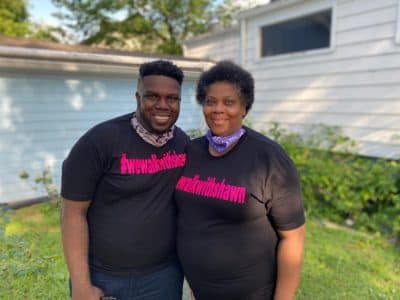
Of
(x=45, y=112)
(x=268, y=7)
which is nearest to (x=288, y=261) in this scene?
(x=45, y=112)

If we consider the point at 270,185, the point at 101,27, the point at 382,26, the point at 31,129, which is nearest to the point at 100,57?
the point at 31,129

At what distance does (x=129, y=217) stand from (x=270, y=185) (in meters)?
0.72

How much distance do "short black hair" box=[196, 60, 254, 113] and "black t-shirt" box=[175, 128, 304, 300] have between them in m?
0.22

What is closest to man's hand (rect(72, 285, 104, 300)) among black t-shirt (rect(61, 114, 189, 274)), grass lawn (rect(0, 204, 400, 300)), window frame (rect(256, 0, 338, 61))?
black t-shirt (rect(61, 114, 189, 274))

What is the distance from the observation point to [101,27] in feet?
58.3

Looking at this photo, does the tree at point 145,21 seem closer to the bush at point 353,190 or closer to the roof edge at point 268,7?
the roof edge at point 268,7

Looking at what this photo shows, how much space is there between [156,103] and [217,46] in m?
7.99

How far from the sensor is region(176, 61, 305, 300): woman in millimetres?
1606

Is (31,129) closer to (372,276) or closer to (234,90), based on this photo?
(234,90)

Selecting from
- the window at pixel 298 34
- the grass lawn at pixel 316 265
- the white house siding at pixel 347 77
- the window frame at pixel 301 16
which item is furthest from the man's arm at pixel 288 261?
the window at pixel 298 34

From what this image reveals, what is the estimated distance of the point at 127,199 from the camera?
1.69 m

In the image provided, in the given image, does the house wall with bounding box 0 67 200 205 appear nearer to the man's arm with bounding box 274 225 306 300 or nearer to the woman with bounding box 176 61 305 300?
the woman with bounding box 176 61 305 300

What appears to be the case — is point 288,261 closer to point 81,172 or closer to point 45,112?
point 81,172

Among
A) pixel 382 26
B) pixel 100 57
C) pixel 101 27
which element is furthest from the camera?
pixel 101 27
